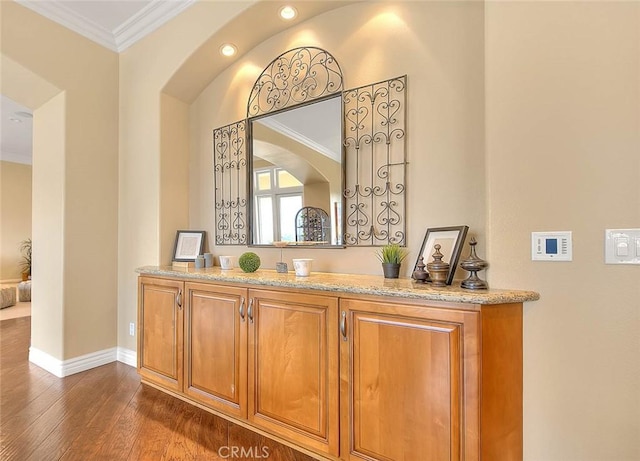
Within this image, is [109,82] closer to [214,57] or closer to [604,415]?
[214,57]

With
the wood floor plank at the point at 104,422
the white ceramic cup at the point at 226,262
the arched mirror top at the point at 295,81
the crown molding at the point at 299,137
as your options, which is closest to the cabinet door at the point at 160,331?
the wood floor plank at the point at 104,422

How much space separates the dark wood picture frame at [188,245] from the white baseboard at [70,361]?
48.7 inches

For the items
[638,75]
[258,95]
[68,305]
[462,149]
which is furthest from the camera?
[68,305]

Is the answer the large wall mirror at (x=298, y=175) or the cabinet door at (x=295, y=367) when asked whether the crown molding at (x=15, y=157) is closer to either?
the large wall mirror at (x=298, y=175)

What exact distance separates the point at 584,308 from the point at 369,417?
40.5 inches

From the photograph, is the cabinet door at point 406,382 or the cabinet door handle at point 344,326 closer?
the cabinet door at point 406,382

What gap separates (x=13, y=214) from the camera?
744cm

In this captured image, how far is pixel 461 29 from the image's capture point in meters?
1.85

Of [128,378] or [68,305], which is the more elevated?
[68,305]

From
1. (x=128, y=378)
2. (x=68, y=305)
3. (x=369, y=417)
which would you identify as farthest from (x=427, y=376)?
(x=68, y=305)

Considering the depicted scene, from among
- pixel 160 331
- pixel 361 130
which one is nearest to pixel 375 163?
pixel 361 130

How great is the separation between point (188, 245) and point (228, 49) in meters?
1.73

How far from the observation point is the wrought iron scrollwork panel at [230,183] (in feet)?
9.23

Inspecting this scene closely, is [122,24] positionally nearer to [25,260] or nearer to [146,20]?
[146,20]
